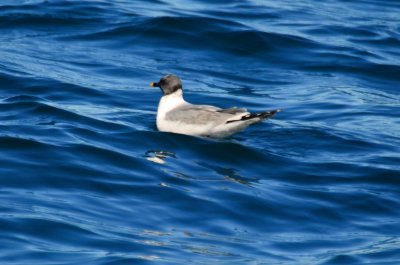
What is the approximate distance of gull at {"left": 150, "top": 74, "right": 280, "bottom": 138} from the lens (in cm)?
1338

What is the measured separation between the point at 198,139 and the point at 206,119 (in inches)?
11.0

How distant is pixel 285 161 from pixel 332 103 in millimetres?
3489

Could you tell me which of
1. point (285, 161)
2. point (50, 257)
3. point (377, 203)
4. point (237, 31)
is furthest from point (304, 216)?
point (237, 31)

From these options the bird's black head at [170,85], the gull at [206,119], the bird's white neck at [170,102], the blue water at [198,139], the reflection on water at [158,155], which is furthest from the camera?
the bird's black head at [170,85]

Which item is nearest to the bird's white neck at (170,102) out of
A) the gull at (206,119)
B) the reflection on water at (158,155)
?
the gull at (206,119)

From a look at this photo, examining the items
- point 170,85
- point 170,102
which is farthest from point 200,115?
point 170,85

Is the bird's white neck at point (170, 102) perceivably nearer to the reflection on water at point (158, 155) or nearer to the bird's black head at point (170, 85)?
the bird's black head at point (170, 85)

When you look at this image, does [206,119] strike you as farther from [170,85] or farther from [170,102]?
[170,85]

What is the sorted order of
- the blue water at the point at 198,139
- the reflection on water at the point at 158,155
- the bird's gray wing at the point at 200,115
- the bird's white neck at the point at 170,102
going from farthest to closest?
the bird's white neck at the point at 170,102 → the bird's gray wing at the point at 200,115 → the reflection on water at the point at 158,155 → the blue water at the point at 198,139

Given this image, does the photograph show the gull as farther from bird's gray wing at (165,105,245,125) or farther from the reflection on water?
the reflection on water

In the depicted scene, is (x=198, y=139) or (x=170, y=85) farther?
(x=170, y=85)

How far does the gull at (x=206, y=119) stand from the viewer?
13375 millimetres

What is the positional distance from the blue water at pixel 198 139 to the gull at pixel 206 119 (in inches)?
5.8

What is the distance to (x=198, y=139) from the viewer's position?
1362cm
